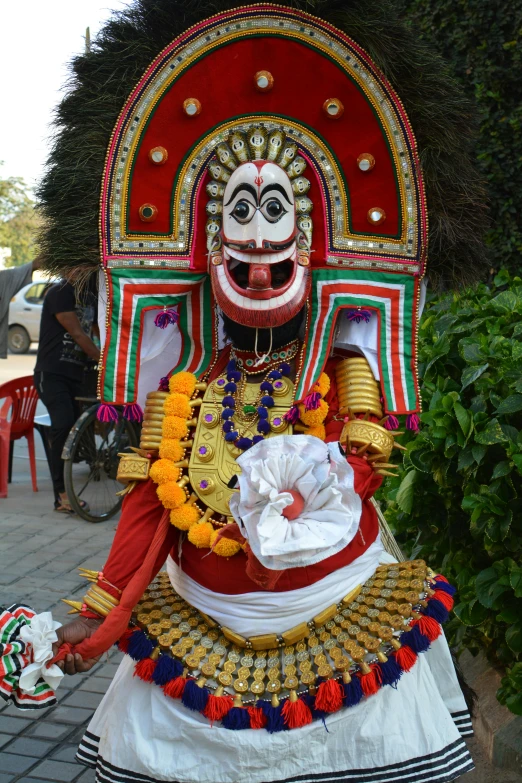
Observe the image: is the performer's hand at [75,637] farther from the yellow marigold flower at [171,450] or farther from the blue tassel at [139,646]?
the yellow marigold flower at [171,450]

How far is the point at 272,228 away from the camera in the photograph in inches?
94.6

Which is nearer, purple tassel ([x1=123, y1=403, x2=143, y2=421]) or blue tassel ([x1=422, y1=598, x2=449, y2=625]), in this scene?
blue tassel ([x1=422, y1=598, x2=449, y2=625])

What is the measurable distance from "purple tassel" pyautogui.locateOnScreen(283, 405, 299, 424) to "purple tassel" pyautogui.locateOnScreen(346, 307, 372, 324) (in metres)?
0.32

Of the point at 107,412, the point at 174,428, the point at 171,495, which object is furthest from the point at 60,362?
the point at 171,495

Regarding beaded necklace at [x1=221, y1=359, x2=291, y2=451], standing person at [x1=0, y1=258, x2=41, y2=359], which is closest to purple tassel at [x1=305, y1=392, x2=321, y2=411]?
beaded necklace at [x1=221, y1=359, x2=291, y2=451]

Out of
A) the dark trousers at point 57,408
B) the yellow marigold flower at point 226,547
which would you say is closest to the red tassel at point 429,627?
the yellow marigold flower at point 226,547

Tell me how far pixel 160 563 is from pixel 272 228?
103cm

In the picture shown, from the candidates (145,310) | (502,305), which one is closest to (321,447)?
(145,310)

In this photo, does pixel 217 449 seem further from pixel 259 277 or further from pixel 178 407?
pixel 259 277

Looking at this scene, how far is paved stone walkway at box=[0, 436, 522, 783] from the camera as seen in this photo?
320 cm

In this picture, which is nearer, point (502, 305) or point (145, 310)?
point (145, 310)

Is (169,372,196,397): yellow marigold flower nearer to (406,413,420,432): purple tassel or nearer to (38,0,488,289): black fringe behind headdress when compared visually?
(38,0,488,289): black fringe behind headdress

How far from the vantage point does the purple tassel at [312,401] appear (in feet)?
7.79

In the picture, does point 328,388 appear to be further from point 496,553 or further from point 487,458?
point 496,553
